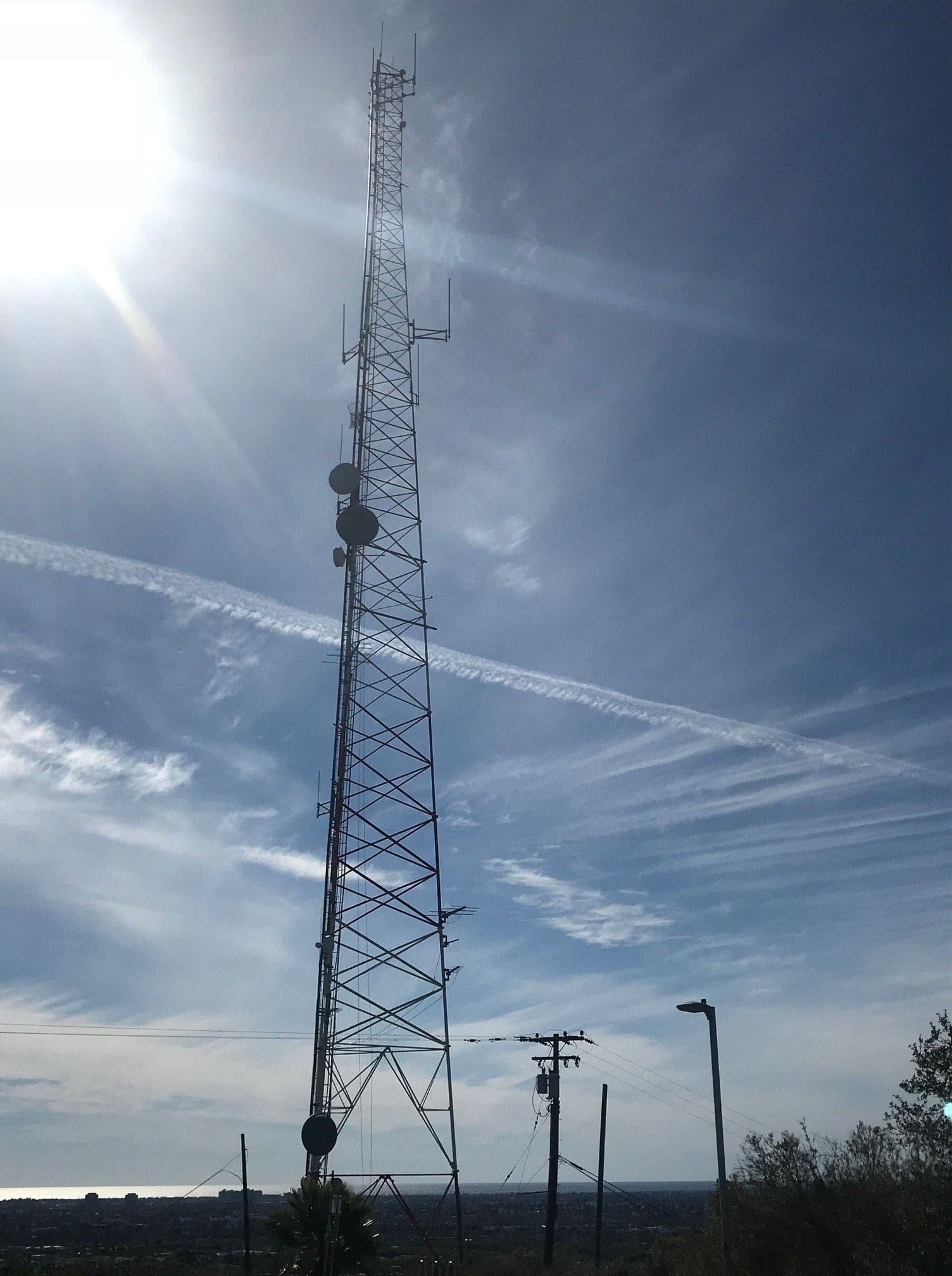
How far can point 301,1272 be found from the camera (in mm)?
21547

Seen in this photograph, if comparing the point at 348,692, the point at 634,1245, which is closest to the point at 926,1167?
the point at 348,692

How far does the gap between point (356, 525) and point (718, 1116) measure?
17.4 m

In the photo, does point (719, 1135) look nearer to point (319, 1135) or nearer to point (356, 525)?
point (319, 1135)

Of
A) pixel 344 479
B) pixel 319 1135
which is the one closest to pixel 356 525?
pixel 344 479

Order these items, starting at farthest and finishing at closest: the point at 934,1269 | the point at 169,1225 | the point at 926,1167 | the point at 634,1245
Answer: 1. the point at 169,1225
2. the point at 634,1245
3. the point at 926,1167
4. the point at 934,1269

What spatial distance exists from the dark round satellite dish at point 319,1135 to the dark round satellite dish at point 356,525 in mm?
14849

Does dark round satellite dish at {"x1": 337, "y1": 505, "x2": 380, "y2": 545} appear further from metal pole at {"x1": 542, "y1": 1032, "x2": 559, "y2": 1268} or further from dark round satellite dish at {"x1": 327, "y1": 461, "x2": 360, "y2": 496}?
metal pole at {"x1": 542, "y1": 1032, "x2": 559, "y2": 1268}

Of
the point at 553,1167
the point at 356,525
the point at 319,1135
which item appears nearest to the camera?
the point at 319,1135

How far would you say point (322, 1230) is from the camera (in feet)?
70.7

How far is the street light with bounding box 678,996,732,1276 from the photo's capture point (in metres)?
18.8

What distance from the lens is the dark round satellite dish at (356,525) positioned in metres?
28.7

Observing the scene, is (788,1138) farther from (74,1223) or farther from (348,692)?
(74,1223)

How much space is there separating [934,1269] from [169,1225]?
278 feet

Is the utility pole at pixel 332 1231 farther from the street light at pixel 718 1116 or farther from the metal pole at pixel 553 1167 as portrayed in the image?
the metal pole at pixel 553 1167
